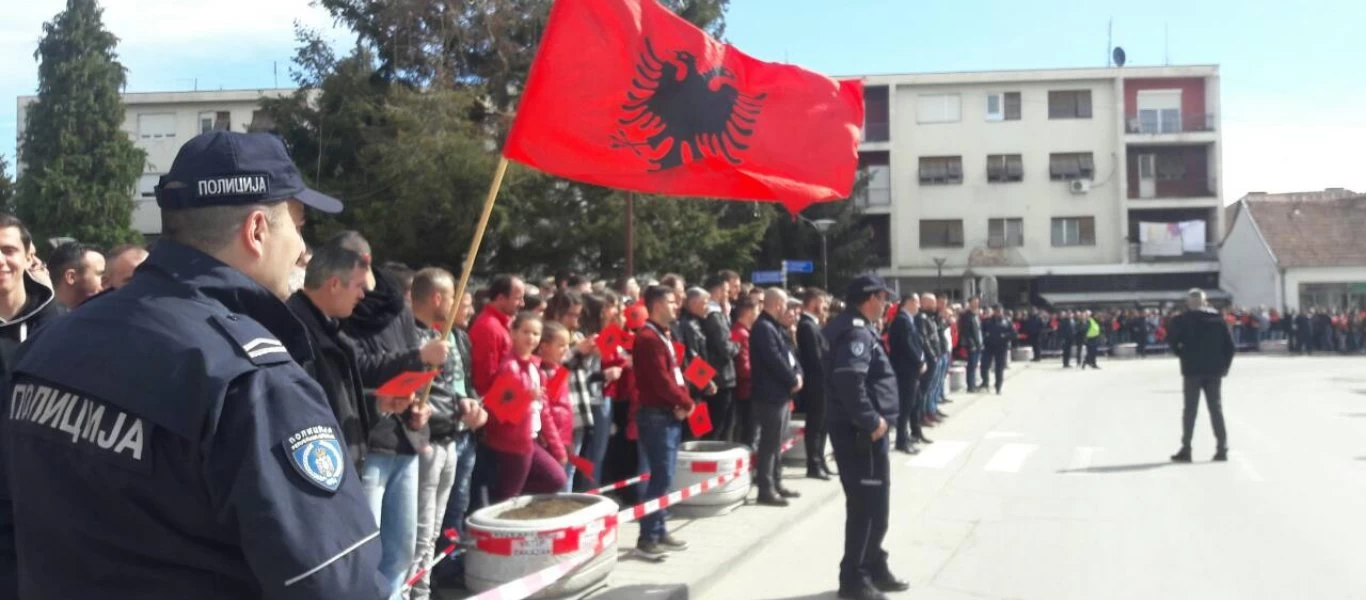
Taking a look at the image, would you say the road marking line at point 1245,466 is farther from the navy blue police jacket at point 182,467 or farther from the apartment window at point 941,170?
the apartment window at point 941,170

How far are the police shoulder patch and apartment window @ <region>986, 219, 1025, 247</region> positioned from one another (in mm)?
50190

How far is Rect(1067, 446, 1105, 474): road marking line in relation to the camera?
38.5ft

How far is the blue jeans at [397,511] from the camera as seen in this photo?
490cm

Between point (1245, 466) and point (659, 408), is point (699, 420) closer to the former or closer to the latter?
point (659, 408)

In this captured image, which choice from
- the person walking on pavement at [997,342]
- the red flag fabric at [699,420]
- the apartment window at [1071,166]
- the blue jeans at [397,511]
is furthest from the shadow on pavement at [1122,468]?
the apartment window at [1071,166]

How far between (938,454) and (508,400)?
845 centimetres

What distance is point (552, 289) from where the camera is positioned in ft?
33.4

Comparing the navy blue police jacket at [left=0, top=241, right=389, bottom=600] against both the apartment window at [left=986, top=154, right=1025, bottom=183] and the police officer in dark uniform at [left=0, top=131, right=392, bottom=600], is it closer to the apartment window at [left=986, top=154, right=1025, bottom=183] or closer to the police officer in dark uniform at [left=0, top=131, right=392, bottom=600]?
the police officer in dark uniform at [left=0, top=131, right=392, bottom=600]

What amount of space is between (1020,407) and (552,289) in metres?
11.9

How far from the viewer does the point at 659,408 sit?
7711mm

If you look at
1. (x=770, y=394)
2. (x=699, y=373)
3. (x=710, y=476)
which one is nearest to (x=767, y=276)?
(x=770, y=394)

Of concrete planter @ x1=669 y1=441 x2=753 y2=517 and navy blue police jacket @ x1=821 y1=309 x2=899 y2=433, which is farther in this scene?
concrete planter @ x1=669 y1=441 x2=753 y2=517

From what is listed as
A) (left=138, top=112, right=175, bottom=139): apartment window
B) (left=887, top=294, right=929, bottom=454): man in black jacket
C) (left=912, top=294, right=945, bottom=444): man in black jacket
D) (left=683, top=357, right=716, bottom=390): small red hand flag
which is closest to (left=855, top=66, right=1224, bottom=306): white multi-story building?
(left=138, top=112, right=175, bottom=139): apartment window

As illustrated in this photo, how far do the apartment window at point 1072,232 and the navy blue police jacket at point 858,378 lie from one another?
150ft
